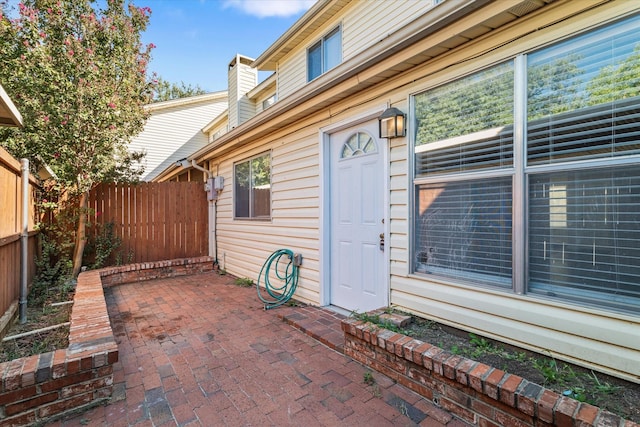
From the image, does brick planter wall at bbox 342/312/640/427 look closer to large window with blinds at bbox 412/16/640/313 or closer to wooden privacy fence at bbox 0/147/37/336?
large window with blinds at bbox 412/16/640/313

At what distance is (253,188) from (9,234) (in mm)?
3232

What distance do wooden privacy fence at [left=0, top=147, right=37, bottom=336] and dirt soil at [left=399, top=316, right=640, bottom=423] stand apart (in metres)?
3.78

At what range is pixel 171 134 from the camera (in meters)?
13.5

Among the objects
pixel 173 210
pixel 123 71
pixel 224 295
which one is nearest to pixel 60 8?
pixel 123 71

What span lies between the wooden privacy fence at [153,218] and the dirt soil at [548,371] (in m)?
5.88

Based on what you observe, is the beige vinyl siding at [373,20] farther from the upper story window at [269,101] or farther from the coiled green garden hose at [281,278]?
the upper story window at [269,101]

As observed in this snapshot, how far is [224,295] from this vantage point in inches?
192

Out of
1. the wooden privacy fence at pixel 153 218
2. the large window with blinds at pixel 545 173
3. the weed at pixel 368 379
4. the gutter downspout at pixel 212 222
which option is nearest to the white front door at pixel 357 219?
the large window with blinds at pixel 545 173

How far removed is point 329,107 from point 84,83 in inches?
157

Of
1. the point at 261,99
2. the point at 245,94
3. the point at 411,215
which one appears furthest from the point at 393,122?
the point at 245,94

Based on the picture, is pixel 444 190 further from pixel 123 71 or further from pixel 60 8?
pixel 60 8

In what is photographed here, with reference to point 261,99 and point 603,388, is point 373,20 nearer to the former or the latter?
point 261,99

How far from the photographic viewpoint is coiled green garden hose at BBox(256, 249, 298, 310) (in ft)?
14.6

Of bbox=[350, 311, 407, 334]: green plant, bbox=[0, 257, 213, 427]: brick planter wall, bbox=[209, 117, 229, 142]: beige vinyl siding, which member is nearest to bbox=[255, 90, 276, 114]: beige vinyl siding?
bbox=[209, 117, 229, 142]: beige vinyl siding
